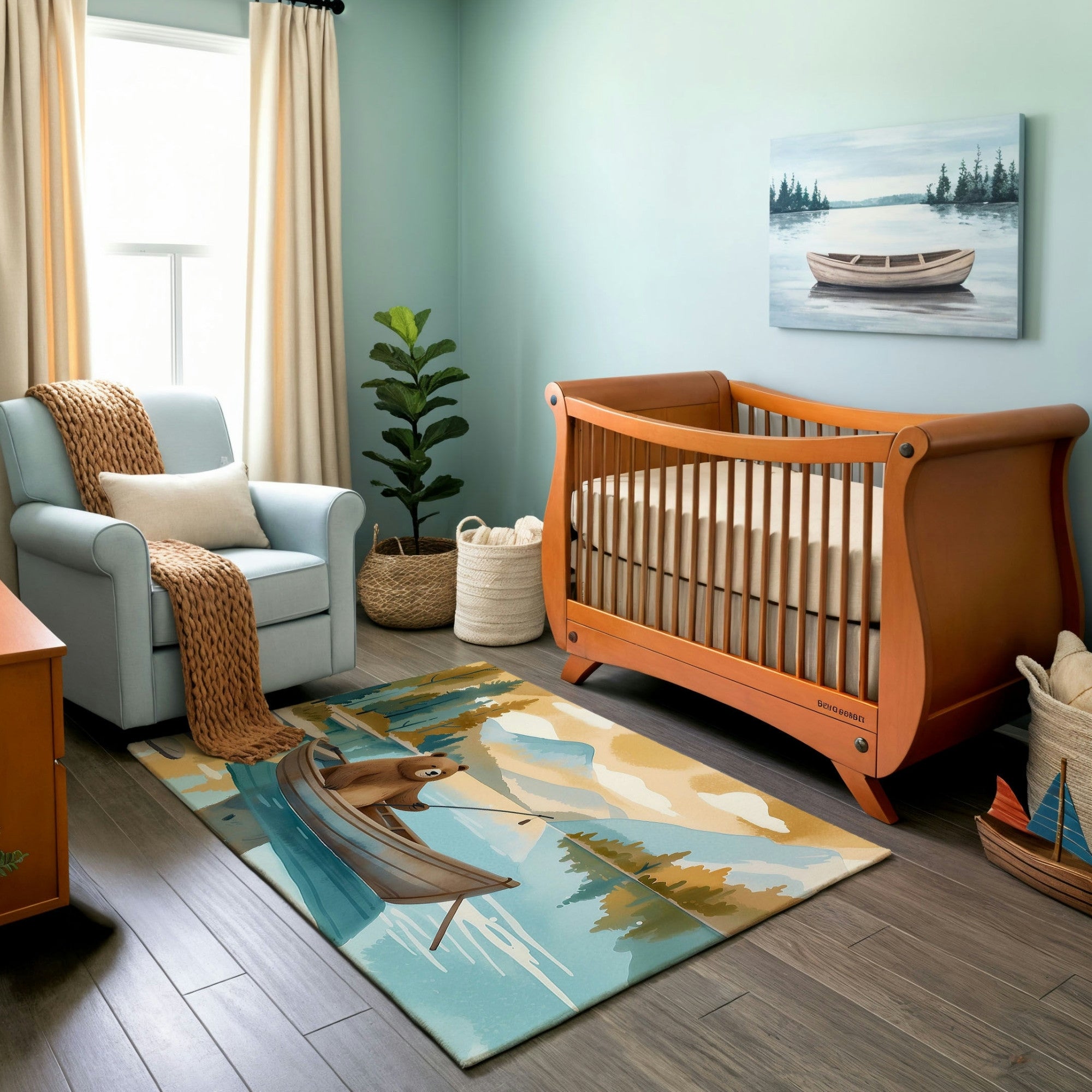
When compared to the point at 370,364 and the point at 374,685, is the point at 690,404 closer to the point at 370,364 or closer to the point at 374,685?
the point at 374,685

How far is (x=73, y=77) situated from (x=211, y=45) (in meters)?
0.55

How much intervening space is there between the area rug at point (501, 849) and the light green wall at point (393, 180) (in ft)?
5.54

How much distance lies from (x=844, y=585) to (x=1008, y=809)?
0.54m

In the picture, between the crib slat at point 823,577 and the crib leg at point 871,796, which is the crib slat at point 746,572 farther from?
the crib leg at point 871,796

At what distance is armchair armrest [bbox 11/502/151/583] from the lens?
96.8 inches

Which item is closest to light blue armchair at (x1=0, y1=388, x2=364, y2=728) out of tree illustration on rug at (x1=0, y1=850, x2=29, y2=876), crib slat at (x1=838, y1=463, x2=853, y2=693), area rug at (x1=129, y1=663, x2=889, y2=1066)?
area rug at (x1=129, y1=663, x2=889, y2=1066)

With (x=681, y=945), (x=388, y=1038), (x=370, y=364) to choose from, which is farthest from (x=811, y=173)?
(x=388, y=1038)

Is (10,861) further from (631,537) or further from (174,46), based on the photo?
(174,46)

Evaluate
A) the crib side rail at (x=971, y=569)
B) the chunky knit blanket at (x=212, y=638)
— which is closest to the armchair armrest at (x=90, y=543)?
the chunky knit blanket at (x=212, y=638)

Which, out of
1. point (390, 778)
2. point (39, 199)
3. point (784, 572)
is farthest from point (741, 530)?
point (39, 199)

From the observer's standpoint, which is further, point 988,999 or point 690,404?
point 690,404

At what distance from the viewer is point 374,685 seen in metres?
3.07

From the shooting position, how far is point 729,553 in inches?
97.7

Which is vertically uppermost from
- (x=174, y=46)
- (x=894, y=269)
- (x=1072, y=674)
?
(x=174, y=46)
